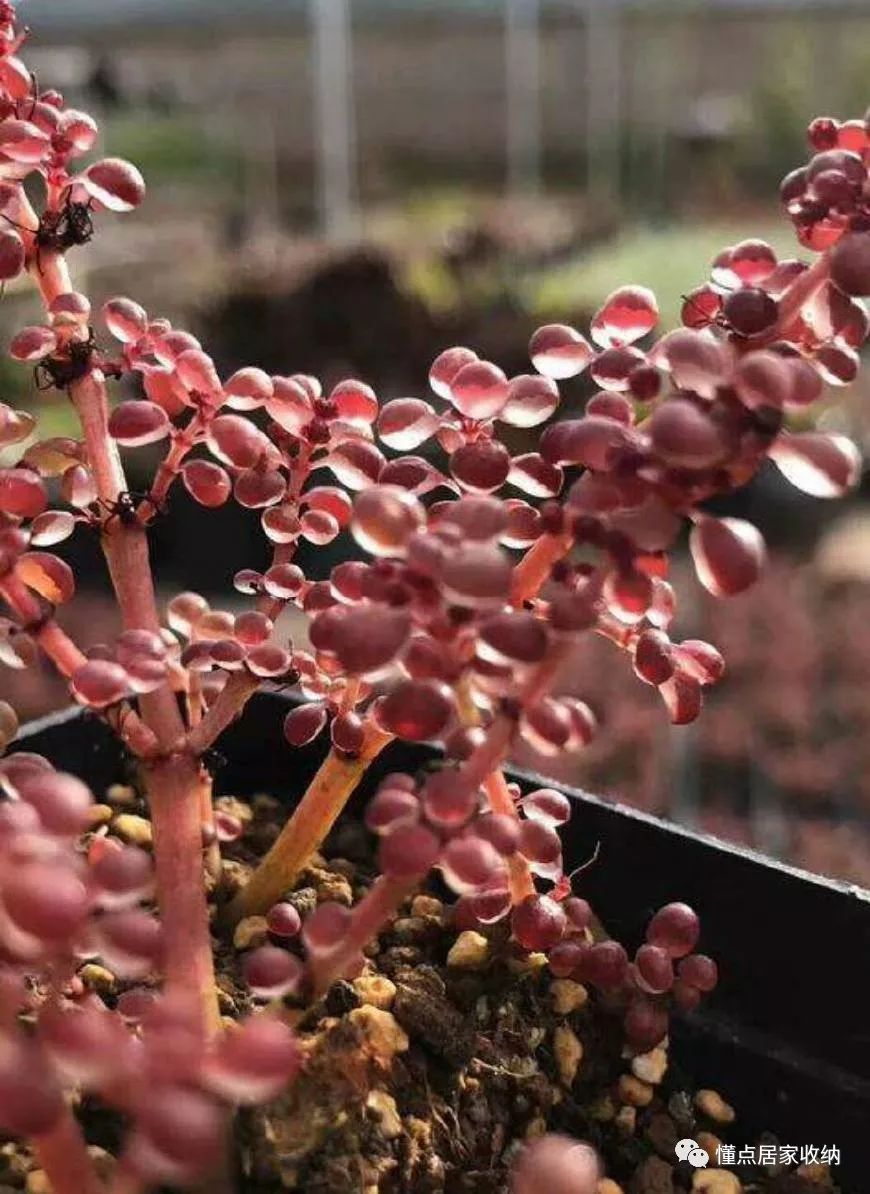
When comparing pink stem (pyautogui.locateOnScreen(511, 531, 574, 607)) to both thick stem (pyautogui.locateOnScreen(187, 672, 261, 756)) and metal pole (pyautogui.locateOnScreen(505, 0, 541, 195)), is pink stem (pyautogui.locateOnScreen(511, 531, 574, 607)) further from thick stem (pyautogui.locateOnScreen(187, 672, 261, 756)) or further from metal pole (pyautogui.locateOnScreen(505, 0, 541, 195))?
metal pole (pyautogui.locateOnScreen(505, 0, 541, 195))

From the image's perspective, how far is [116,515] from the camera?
20.1 inches

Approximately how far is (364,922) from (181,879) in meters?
0.10

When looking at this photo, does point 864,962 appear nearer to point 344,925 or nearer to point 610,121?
point 344,925

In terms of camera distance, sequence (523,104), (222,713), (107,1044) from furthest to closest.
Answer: (523,104) < (222,713) < (107,1044)

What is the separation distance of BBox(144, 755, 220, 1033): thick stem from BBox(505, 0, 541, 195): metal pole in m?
6.90

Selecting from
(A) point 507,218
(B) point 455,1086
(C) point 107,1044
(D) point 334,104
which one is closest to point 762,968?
(B) point 455,1086

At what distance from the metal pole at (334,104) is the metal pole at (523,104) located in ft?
4.41

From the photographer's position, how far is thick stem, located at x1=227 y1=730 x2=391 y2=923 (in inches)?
20.4

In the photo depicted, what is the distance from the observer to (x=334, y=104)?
5855 mm

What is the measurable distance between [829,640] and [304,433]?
1.84 meters

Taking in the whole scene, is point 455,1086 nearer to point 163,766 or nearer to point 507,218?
point 163,766

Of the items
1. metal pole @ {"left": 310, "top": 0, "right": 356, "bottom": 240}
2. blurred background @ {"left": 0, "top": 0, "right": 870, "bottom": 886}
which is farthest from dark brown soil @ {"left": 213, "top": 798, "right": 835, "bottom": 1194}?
metal pole @ {"left": 310, "top": 0, "right": 356, "bottom": 240}

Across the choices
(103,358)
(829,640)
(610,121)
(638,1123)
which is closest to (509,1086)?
(638,1123)

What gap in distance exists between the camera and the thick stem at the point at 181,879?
46 cm
